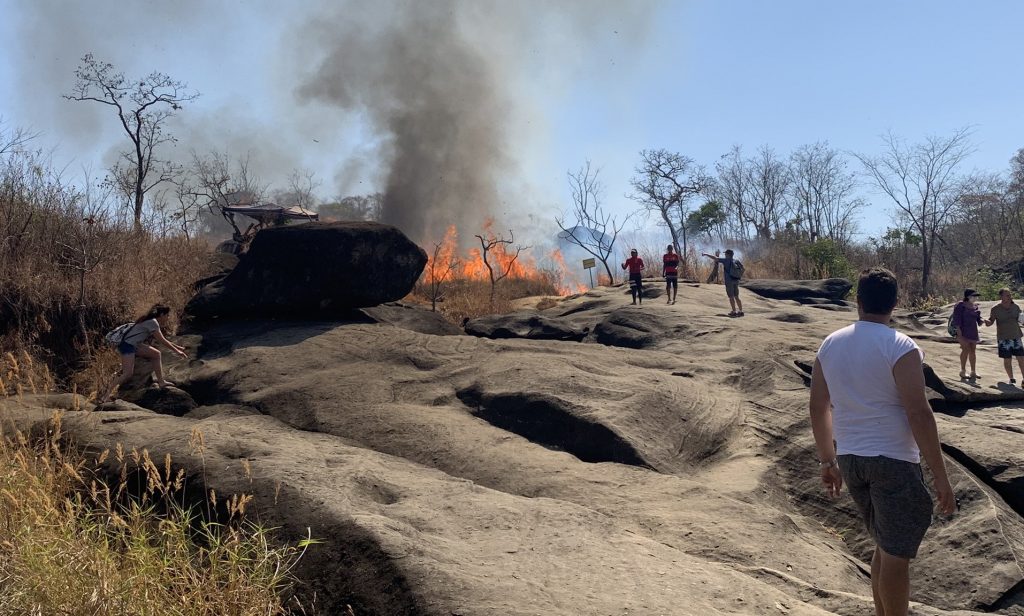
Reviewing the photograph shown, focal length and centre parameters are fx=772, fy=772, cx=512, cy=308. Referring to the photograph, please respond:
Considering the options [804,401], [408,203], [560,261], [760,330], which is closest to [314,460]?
[804,401]

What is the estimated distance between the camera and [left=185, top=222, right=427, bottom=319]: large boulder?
10.5 m

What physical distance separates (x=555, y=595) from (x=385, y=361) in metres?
5.64

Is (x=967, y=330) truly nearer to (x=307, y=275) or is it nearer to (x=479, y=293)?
(x=307, y=275)

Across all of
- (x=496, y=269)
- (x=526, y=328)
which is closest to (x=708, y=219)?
(x=496, y=269)

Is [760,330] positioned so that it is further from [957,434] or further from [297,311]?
[297,311]

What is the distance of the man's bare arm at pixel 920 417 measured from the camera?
296 centimetres

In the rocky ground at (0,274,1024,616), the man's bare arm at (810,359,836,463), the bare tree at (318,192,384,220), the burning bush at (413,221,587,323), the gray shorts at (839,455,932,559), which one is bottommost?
the rocky ground at (0,274,1024,616)

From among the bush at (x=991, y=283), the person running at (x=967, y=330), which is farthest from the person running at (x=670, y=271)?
the bush at (x=991, y=283)

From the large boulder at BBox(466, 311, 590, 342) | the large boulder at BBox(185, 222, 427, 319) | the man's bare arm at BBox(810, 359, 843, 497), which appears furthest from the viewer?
the large boulder at BBox(466, 311, 590, 342)

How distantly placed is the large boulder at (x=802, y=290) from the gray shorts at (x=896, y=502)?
1703 cm

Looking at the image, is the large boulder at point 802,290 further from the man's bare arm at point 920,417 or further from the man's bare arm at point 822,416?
the man's bare arm at point 920,417

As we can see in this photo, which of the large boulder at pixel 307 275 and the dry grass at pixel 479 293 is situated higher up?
the large boulder at pixel 307 275

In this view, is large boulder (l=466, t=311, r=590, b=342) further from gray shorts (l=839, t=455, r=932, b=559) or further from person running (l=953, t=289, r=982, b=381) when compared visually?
gray shorts (l=839, t=455, r=932, b=559)

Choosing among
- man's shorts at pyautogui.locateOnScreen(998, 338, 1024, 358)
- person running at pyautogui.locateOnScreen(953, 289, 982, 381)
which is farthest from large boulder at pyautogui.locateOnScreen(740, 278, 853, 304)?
man's shorts at pyautogui.locateOnScreen(998, 338, 1024, 358)
